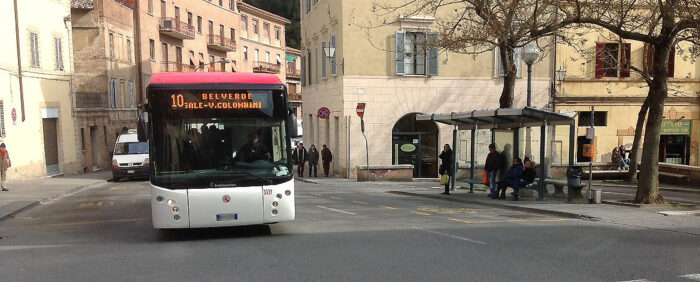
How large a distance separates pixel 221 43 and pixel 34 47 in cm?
3097

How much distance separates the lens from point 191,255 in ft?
29.0

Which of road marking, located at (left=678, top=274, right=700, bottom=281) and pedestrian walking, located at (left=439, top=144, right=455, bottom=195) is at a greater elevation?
pedestrian walking, located at (left=439, top=144, right=455, bottom=195)

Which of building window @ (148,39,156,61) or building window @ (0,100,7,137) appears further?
building window @ (148,39,156,61)

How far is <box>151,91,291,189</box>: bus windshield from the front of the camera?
9.82m

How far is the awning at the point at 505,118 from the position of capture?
1552 centimetres

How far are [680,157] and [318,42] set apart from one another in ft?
62.0

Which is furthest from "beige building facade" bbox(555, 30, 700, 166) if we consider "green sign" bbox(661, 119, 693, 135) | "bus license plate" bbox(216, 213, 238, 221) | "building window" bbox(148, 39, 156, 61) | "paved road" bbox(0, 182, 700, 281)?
"building window" bbox(148, 39, 156, 61)

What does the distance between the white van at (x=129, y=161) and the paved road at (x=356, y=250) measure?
13.3 metres

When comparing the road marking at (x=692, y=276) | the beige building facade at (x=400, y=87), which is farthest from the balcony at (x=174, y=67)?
the road marking at (x=692, y=276)

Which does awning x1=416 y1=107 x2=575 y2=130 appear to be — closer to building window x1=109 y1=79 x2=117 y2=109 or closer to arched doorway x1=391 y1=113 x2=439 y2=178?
arched doorway x1=391 y1=113 x2=439 y2=178

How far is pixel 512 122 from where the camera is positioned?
59.5 ft

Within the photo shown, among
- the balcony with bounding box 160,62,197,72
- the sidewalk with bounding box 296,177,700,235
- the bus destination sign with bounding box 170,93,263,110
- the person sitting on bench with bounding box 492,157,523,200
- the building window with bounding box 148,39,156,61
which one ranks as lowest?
the sidewalk with bounding box 296,177,700,235

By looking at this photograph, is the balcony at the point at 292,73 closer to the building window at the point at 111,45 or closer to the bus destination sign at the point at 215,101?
the building window at the point at 111,45

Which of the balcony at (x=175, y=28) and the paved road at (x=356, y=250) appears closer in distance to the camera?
the paved road at (x=356, y=250)
